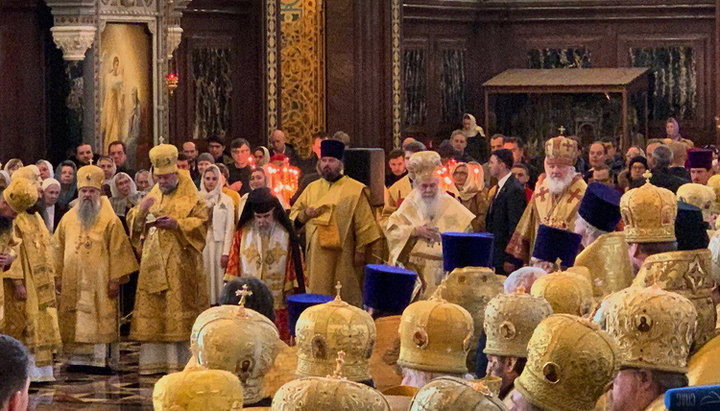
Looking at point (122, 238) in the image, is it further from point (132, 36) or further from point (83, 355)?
point (132, 36)

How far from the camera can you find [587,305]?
299 inches

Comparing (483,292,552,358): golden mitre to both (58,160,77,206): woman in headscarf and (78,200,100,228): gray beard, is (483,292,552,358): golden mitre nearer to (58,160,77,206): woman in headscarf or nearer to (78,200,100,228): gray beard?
(78,200,100,228): gray beard

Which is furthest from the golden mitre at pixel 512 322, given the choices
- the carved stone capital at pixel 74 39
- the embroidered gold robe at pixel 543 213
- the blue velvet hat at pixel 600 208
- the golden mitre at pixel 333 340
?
the carved stone capital at pixel 74 39

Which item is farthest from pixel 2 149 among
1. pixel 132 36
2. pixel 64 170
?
pixel 64 170

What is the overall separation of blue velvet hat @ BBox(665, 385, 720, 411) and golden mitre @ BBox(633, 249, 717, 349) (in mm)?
3016

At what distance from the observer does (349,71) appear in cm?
2441

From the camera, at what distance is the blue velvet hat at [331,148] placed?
1412cm

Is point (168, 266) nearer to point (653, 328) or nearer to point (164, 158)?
point (164, 158)

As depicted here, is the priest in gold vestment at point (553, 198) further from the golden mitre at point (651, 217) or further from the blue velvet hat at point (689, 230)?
the blue velvet hat at point (689, 230)

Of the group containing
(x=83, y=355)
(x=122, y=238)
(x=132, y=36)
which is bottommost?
(x=83, y=355)

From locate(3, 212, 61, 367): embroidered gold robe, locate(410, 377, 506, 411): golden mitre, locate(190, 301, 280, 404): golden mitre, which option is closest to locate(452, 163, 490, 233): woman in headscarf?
locate(3, 212, 61, 367): embroidered gold robe

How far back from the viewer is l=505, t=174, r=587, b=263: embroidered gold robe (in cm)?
1234

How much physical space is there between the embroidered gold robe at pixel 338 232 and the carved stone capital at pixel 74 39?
5504mm

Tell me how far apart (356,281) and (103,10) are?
6.13m
